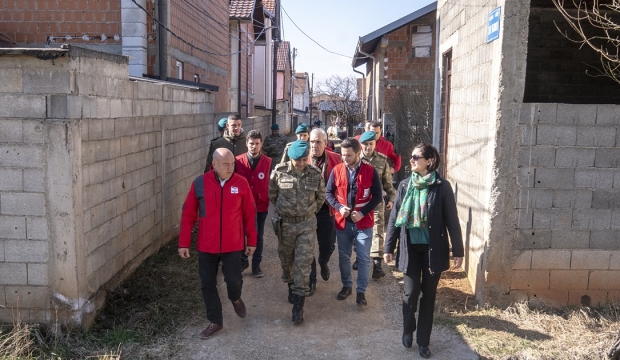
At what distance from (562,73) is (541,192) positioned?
4704 mm

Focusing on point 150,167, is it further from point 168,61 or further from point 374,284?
point 168,61

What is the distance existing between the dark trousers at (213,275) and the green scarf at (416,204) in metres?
1.54

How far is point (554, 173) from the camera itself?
5.53 meters

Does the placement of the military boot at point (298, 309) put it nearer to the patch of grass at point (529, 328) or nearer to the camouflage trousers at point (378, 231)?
the patch of grass at point (529, 328)

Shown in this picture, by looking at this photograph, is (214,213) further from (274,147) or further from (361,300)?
(274,147)

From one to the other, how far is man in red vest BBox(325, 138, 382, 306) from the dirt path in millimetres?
352

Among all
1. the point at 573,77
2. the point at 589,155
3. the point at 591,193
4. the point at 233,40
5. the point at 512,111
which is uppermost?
the point at 233,40

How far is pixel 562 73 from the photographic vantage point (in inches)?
369

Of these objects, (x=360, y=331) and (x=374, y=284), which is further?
(x=374, y=284)

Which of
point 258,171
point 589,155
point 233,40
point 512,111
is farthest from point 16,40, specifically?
point 233,40

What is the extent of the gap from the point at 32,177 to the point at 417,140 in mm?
10843

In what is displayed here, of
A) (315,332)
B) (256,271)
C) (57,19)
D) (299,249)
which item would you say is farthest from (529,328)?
(57,19)

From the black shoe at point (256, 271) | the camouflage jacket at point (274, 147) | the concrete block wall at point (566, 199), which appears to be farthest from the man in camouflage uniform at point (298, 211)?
the camouflage jacket at point (274, 147)

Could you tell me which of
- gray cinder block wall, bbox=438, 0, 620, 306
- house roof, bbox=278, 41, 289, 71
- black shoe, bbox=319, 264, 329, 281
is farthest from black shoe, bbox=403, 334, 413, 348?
house roof, bbox=278, 41, 289, 71
